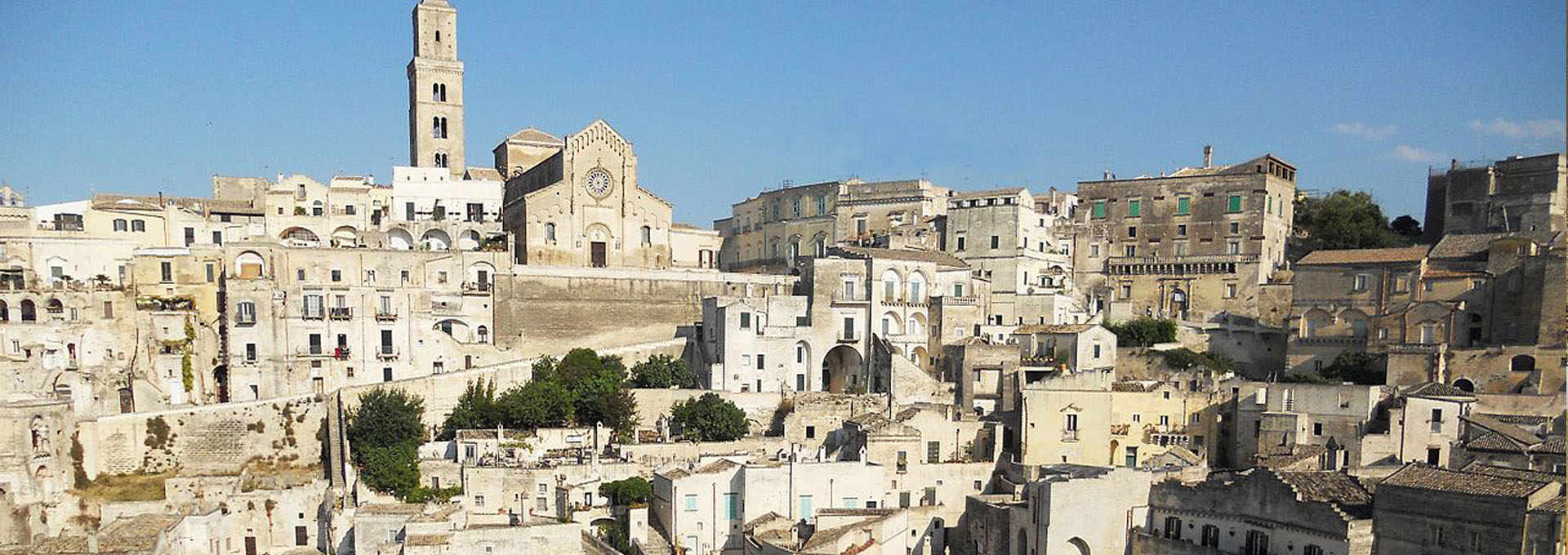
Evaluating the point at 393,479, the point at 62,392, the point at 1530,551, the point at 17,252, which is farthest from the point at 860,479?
the point at 17,252

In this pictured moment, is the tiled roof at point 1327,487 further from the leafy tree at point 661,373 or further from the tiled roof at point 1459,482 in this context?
the leafy tree at point 661,373

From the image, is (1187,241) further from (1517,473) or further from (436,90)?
(436,90)

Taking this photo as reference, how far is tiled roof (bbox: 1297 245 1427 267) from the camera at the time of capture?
3962 cm

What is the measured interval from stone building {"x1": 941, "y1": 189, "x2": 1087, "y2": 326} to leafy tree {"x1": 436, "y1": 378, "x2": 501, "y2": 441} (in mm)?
22224

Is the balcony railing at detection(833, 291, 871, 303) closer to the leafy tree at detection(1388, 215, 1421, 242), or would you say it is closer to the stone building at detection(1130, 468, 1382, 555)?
the stone building at detection(1130, 468, 1382, 555)

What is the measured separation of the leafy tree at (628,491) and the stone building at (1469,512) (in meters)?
19.7

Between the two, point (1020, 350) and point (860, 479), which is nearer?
point (860, 479)

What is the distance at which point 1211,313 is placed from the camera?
46250 mm

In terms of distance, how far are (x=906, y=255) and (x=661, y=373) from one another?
38.7 feet

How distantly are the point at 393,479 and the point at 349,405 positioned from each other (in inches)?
181

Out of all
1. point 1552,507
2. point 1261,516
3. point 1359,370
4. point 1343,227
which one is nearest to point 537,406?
point 1261,516

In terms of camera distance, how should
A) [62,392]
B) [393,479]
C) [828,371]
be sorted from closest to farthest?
1. [393,479]
2. [62,392]
3. [828,371]

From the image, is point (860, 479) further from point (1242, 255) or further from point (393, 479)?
point (1242, 255)

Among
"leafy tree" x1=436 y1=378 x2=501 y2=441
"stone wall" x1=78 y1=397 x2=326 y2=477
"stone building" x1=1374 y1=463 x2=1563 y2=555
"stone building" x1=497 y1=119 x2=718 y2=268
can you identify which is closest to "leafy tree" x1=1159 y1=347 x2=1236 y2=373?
"stone building" x1=1374 y1=463 x2=1563 y2=555
